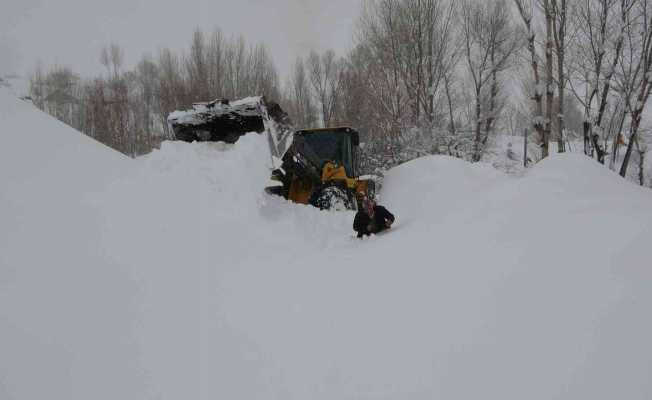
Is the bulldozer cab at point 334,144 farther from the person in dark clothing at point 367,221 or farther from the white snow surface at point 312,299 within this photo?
the white snow surface at point 312,299

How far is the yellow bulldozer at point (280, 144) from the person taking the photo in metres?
6.35

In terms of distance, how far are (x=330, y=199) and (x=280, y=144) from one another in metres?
1.33

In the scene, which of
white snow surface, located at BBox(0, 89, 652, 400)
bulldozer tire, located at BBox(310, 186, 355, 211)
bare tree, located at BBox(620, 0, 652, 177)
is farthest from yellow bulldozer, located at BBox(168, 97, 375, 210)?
bare tree, located at BBox(620, 0, 652, 177)

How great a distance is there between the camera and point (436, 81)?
14.4 m

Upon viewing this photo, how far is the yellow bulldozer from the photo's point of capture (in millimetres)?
6352

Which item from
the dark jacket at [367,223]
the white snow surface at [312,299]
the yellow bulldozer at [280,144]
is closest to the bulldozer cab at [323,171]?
the yellow bulldozer at [280,144]

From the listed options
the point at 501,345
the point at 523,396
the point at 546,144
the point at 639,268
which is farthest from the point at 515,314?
the point at 546,144

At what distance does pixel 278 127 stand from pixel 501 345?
5308mm

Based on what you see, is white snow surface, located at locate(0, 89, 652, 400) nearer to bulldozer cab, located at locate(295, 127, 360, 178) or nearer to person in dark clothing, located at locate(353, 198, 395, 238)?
person in dark clothing, located at locate(353, 198, 395, 238)

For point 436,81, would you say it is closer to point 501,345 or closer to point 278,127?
point 278,127

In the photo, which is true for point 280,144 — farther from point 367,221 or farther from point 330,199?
point 367,221

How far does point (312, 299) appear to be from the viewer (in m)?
2.80

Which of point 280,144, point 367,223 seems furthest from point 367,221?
point 280,144

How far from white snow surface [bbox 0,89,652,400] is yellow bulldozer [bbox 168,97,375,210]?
8.26 ft
